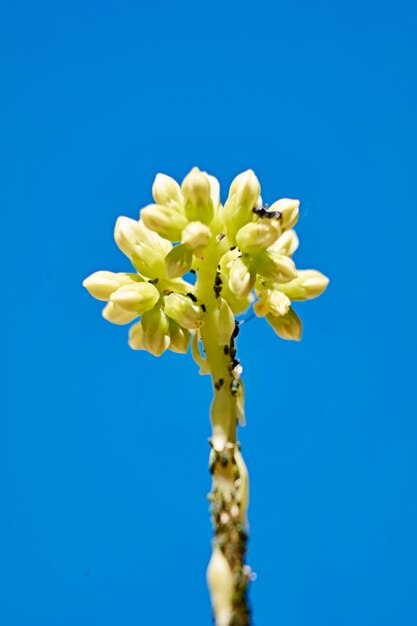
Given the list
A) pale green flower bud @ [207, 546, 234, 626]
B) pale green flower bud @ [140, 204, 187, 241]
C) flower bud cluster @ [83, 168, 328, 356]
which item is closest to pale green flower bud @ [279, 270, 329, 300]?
flower bud cluster @ [83, 168, 328, 356]

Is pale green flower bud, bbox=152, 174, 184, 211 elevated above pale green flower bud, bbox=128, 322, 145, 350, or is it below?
above

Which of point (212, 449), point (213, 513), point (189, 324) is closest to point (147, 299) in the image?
point (189, 324)

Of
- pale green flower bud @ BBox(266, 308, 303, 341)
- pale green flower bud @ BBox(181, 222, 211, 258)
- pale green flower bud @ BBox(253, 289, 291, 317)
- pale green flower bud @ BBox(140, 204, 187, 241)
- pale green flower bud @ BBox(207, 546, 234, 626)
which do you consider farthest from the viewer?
pale green flower bud @ BBox(266, 308, 303, 341)

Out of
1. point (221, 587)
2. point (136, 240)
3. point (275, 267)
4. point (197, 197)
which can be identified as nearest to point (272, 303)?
point (275, 267)

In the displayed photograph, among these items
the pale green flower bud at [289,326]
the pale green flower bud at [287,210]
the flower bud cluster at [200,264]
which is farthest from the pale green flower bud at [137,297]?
the pale green flower bud at [287,210]

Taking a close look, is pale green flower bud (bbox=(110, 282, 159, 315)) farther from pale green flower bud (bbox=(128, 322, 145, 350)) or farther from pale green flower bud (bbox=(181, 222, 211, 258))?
pale green flower bud (bbox=(128, 322, 145, 350))

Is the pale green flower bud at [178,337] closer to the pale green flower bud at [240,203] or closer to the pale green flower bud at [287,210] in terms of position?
the pale green flower bud at [240,203]
